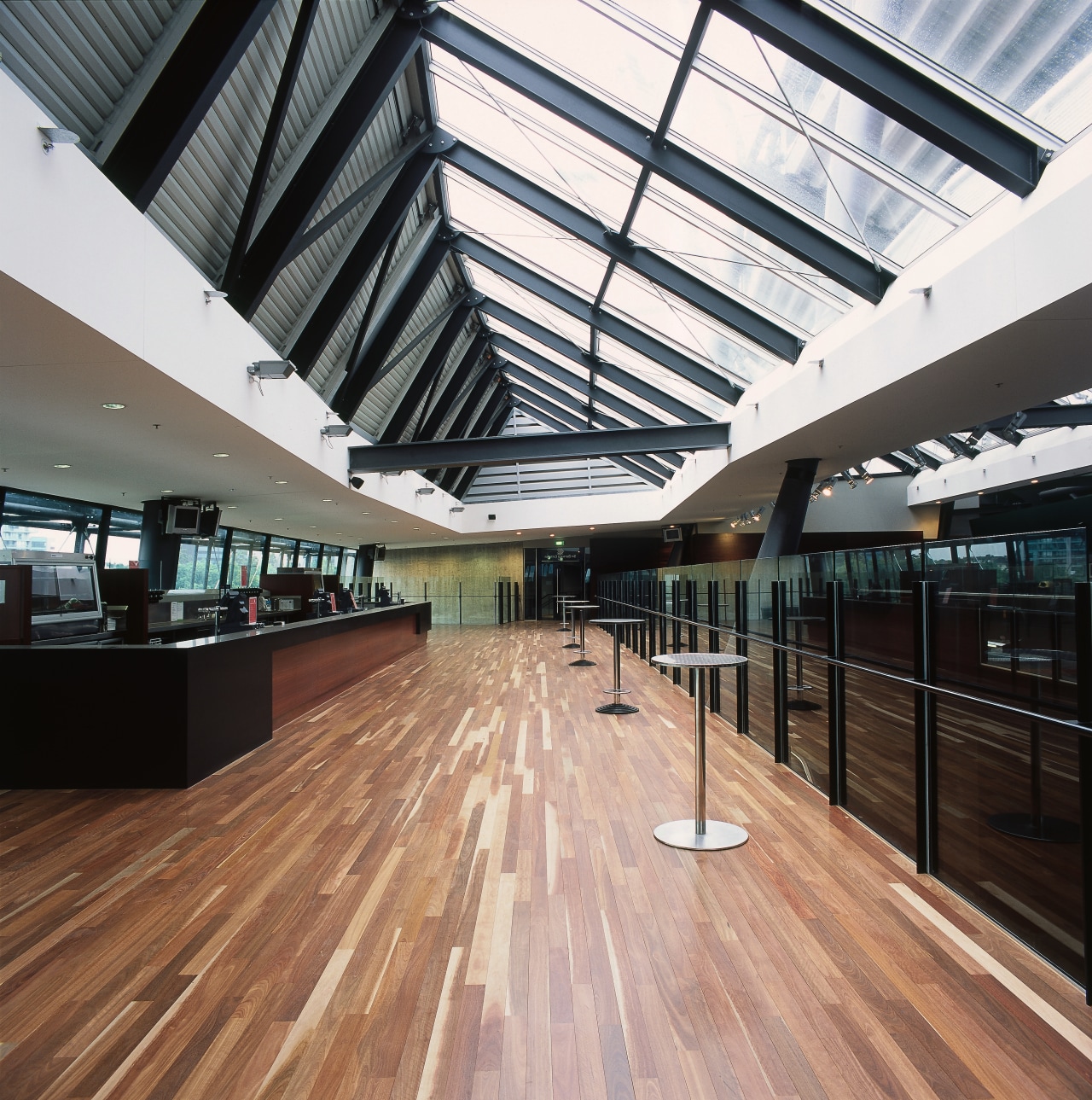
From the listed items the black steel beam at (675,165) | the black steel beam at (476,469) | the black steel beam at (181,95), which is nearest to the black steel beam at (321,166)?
the black steel beam at (675,165)

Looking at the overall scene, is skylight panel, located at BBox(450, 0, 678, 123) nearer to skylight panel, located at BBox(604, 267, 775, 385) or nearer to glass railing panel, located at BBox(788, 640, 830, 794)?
skylight panel, located at BBox(604, 267, 775, 385)

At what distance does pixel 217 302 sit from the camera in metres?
6.18

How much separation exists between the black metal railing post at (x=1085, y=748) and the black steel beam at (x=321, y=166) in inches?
266

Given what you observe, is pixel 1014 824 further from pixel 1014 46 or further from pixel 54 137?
pixel 54 137

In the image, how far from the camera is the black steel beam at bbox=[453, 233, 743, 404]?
1088cm

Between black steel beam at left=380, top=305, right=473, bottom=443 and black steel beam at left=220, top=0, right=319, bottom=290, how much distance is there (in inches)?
265

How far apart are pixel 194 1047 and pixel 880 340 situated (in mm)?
6749


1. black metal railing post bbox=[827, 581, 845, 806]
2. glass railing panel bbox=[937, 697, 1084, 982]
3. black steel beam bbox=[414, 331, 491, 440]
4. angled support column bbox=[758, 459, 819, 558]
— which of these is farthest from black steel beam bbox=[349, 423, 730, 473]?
glass railing panel bbox=[937, 697, 1084, 982]

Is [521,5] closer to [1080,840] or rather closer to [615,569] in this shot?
[1080,840]

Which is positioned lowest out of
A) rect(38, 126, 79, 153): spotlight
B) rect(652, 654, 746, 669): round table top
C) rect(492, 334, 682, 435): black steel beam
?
rect(652, 654, 746, 669): round table top

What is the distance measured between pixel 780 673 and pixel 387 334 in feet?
26.4

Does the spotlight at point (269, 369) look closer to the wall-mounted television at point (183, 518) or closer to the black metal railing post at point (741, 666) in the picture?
the black metal railing post at point (741, 666)

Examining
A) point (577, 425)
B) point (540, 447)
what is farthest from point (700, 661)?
point (577, 425)

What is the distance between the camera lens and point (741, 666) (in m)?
6.27
